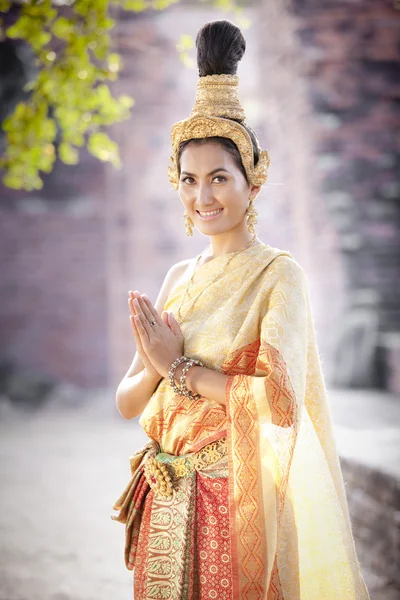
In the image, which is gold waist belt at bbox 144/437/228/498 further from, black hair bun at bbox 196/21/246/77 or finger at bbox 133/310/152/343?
black hair bun at bbox 196/21/246/77

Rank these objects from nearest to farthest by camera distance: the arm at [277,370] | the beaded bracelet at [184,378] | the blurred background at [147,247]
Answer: the arm at [277,370] < the beaded bracelet at [184,378] < the blurred background at [147,247]

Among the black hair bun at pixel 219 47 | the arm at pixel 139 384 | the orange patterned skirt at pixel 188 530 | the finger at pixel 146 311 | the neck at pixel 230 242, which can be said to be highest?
the black hair bun at pixel 219 47

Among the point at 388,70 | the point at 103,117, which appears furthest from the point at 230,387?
the point at 388,70

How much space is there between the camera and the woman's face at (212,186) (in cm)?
205

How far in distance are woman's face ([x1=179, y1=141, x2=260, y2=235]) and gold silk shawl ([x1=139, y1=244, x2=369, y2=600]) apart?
13cm

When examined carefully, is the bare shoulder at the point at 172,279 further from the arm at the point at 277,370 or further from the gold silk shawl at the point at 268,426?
the arm at the point at 277,370

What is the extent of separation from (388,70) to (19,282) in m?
4.90

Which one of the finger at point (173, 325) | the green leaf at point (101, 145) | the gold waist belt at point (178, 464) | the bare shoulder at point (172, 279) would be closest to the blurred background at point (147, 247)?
the green leaf at point (101, 145)

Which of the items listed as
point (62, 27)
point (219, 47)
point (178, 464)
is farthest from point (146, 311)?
point (62, 27)

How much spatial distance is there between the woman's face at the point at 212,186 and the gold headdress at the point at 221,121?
0.04m

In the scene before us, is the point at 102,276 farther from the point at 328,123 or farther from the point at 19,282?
the point at 328,123

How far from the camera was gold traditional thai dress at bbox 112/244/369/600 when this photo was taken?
1.90 m

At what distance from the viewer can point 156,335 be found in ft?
6.72

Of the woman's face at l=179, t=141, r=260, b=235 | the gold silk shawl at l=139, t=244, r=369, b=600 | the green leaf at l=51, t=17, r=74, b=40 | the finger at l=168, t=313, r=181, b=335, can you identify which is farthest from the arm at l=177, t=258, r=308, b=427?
the green leaf at l=51, t=17, r=74, b=40
